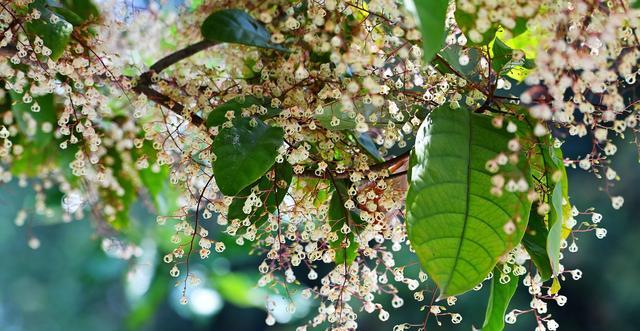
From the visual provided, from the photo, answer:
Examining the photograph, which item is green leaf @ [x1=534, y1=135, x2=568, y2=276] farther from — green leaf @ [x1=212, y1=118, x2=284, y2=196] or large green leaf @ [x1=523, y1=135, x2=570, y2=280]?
green leaf @ [x1=212, y1=118, x2=284, y2=196]

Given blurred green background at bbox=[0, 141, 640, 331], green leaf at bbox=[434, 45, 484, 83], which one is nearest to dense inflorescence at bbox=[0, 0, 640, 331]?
green leaf at bbox=[434, 45, 484, 83]

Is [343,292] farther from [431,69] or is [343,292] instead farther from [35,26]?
[35,26]

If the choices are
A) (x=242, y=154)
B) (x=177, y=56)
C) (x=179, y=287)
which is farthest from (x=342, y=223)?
(x=179, y=287)

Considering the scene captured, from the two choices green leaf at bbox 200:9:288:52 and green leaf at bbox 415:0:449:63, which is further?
green leaf at bbox 200:9:288:52

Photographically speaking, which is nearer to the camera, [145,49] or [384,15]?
[384,15]

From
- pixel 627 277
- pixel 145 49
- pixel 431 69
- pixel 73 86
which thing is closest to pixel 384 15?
pixel 431 69

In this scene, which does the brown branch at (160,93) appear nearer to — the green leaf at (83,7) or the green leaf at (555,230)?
the green leaf at (83,7)
